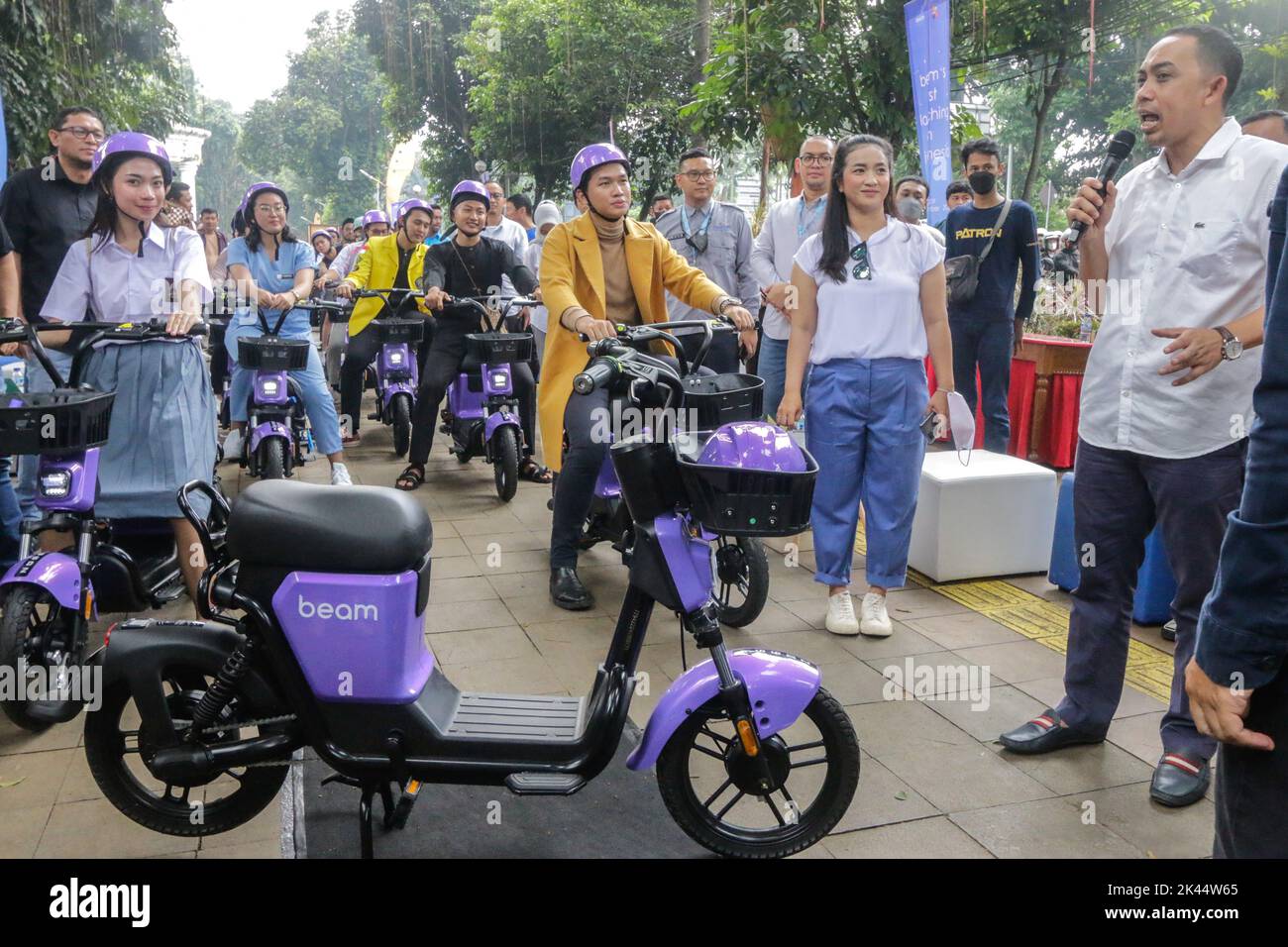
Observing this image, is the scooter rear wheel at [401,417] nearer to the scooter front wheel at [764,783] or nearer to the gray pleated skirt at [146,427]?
the gray pleated skirt at [146,427]

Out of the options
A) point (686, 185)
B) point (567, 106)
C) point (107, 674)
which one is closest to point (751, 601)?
point (107, 674)

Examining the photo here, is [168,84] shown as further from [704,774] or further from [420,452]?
[704,774]

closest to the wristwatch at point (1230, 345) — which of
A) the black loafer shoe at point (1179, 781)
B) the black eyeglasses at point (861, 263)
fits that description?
the black loafer shoe at point (1179, 781)

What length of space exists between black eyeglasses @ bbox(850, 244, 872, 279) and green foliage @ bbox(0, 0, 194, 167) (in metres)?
7.22

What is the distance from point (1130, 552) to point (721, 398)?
1.31 meters

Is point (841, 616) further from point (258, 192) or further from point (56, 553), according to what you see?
point (258, 192)

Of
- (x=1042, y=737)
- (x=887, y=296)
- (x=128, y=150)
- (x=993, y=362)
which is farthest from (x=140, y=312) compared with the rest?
(x=993, y=362)

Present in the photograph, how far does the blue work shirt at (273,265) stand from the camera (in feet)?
22.1

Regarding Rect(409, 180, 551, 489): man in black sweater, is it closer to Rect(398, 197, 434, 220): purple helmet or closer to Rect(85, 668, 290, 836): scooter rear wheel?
Rect(398, 197, 434, 220): purple helmet

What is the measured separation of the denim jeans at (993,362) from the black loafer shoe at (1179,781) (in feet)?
13.6

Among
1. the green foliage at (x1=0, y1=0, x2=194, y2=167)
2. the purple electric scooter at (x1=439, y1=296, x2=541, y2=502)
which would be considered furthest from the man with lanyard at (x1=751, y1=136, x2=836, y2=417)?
the green foliage at (x1=0, y1=0, x2=194, y2=167)

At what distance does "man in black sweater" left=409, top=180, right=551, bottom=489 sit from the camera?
726 centimetres

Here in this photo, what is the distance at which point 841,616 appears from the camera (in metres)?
4.62

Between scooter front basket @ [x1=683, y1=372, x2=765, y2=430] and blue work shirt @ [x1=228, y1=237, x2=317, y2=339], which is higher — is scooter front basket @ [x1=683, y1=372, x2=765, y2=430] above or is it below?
below
